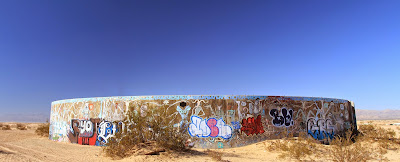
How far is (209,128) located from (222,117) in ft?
2.87

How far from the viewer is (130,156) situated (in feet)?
26.6

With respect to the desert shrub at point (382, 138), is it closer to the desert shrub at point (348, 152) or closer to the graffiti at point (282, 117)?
the graffiti at point (282, 117)

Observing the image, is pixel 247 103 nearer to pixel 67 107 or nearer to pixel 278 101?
pixel 278 101

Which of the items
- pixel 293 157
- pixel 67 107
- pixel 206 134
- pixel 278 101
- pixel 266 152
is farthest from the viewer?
pixel 67 107

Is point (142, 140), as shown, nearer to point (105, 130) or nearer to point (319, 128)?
point (105, 130)

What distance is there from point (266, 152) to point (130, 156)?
5.88 metres

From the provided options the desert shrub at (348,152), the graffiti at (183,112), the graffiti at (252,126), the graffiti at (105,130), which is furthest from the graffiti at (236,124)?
the graffiti at (105,130)

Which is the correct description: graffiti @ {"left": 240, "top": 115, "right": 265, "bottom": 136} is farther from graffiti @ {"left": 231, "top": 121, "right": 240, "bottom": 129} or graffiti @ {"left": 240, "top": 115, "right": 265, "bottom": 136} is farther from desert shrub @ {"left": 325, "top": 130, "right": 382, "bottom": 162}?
desert shrub @ {"left": 325, "top": 130, "right": 382, "bottom": 162}

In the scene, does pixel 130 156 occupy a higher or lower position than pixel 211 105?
lower

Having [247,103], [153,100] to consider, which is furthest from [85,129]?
[247,103]

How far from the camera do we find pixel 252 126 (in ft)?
39.5

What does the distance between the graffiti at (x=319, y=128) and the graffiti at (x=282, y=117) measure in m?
1.30

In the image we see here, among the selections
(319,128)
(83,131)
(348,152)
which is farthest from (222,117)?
(83,131)

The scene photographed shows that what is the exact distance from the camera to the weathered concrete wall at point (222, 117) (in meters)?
11.8
